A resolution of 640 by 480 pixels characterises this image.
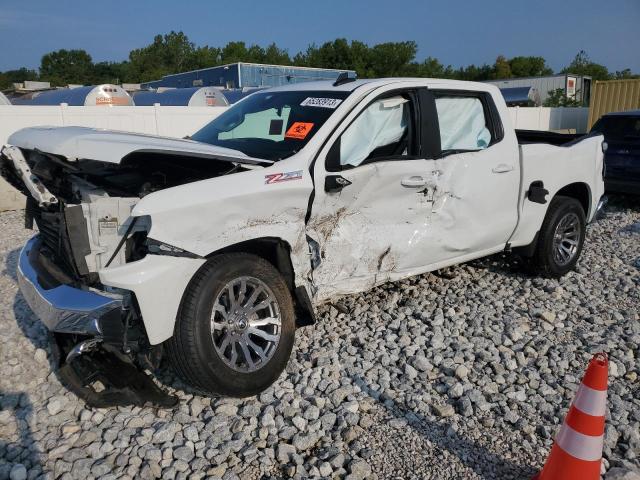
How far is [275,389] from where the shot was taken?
3.69m

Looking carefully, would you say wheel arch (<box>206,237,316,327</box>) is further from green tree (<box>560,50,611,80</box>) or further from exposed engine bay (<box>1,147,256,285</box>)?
green tree (<box>560,50,611,80</box>)

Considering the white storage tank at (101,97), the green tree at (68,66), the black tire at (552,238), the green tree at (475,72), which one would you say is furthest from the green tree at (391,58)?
the black tire at (552,238)

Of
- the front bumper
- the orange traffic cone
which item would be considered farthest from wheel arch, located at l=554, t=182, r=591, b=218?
the front bumper

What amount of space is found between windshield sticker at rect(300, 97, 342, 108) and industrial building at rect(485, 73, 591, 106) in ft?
110

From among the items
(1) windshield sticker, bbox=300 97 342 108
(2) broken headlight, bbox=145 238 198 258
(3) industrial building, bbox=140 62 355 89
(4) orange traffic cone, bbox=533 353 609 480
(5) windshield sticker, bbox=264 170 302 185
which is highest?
(3) industrial building, bbox=140 62 355 89

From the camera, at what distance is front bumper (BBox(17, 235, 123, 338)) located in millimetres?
3082

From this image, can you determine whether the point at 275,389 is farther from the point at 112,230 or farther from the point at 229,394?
the point at 112,230

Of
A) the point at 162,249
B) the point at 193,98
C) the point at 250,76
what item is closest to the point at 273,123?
the point at 162,249

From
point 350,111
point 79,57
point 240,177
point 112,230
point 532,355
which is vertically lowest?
point 532,355

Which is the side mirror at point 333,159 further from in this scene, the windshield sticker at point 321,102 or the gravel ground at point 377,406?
the gravel ground at point 377,406

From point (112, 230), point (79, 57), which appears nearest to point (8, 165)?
point (112, 230)

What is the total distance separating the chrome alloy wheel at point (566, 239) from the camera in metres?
5.68

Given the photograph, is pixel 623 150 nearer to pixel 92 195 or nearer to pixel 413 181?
pixel 413 181

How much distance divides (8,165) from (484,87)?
12.9 ft
